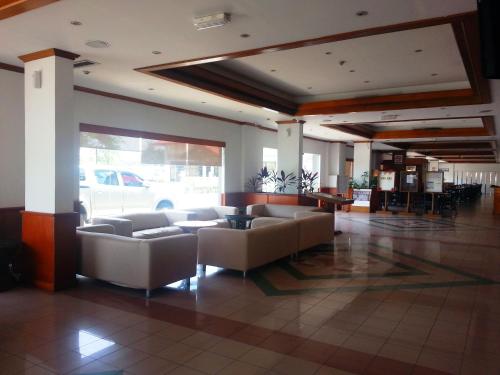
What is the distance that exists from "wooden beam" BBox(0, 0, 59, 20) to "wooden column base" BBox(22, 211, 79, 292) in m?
2.30

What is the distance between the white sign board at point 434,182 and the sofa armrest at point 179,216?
969cm

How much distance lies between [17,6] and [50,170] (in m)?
1.96

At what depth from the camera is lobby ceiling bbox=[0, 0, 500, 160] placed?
3.56 meters

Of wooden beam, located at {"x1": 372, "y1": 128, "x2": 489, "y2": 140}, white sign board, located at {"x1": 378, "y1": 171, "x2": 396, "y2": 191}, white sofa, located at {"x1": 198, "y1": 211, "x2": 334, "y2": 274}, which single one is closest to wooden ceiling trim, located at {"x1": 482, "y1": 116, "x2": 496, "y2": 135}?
wooden beam, located at {"x1": 372, "y1": 128, "x2": 489, "y2": 140}

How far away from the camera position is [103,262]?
483 centimetres

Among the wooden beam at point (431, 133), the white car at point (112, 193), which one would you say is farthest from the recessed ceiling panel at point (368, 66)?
the wooden beam at point (431, 133)

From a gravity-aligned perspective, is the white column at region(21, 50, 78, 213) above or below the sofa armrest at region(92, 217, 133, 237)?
above

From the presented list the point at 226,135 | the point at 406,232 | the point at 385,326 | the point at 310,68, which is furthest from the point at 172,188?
the point at 385,326

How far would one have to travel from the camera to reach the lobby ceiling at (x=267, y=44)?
11.7 ft

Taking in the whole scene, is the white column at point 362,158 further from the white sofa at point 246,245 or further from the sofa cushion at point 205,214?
the white sofa at point 246,245

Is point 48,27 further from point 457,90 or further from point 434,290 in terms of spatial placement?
point 457,90

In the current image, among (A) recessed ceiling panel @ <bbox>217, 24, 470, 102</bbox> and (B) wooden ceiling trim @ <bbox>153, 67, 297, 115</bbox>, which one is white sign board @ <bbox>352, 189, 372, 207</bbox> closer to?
(A) recessed ceiling panel @ <bbox>217, 24, 470, 102</bbox>

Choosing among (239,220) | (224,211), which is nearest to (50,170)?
(239,220)

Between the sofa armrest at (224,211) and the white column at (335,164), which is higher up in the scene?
the white column at (335,164)
